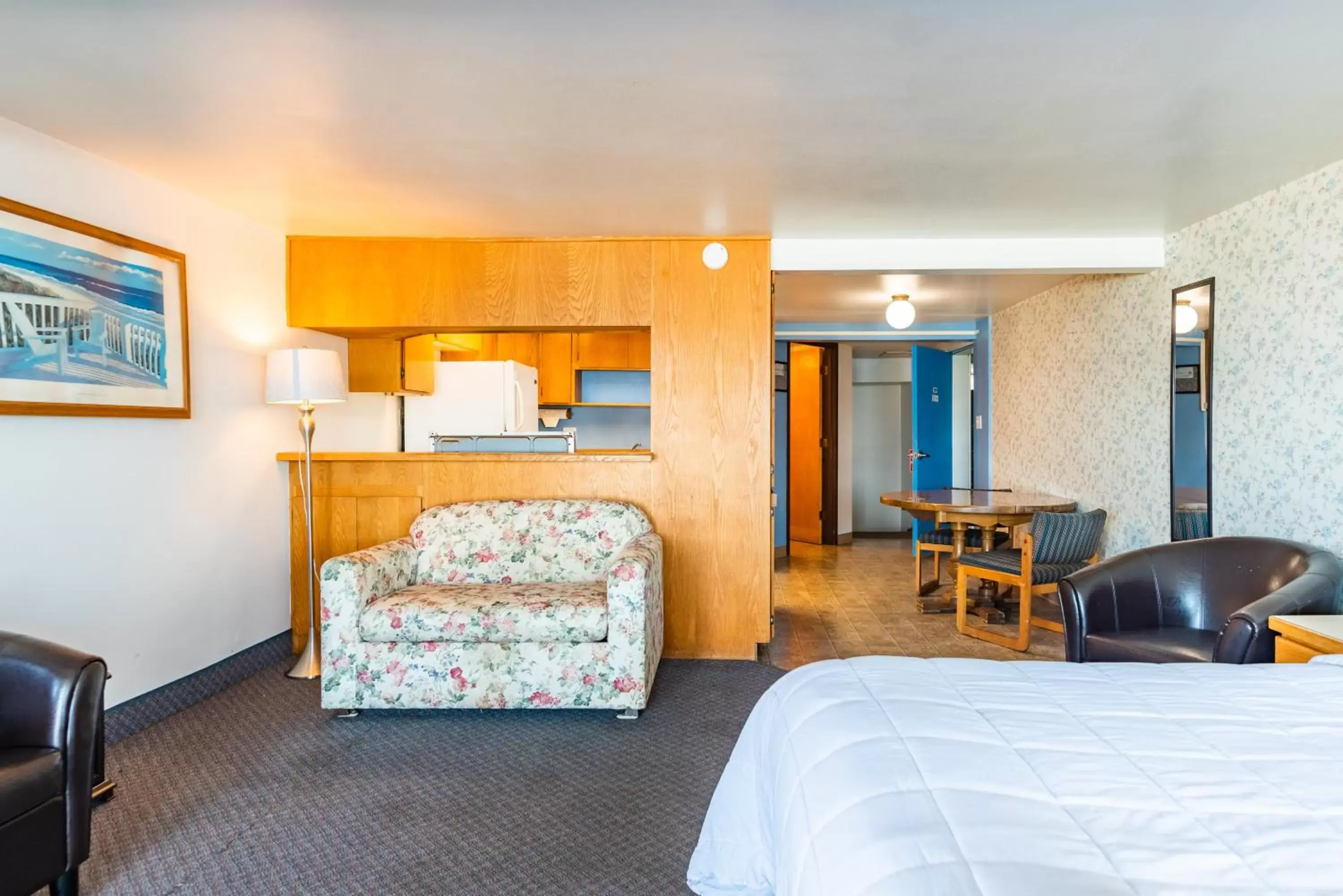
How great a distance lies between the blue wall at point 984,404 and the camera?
21.8 ft

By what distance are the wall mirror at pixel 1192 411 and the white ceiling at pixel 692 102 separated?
21.2 inches

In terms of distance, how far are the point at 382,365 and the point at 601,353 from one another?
195 cm

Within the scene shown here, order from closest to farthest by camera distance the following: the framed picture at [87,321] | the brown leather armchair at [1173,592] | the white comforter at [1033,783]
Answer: the white comforter at [1033,783] → the framed picture at [87,321] → the brown leather armchair at [1173,592]

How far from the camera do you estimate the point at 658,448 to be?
383cm

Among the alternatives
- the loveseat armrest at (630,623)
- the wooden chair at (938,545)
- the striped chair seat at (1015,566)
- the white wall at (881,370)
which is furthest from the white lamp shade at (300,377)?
the white wall at (881,370)

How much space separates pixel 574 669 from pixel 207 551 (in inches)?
68.4

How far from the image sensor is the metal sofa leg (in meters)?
1.75

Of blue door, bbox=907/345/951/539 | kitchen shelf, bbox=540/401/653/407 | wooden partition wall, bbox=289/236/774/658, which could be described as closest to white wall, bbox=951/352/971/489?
blue door, bbox=907/345/951/539

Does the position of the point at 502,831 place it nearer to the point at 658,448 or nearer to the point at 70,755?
the point at 70,755

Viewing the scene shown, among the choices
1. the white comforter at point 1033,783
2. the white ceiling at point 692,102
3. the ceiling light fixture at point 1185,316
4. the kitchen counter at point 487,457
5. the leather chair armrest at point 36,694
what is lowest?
the leather chair armrest at point 36,694

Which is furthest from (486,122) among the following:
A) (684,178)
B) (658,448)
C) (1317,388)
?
(1317,388)

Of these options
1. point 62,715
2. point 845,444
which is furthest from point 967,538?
point 62,715

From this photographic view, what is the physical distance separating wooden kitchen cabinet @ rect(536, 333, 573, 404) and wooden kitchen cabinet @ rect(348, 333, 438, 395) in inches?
60.4

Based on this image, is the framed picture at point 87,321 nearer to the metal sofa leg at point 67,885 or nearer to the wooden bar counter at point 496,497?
the wooden bar counter at point 496,497
